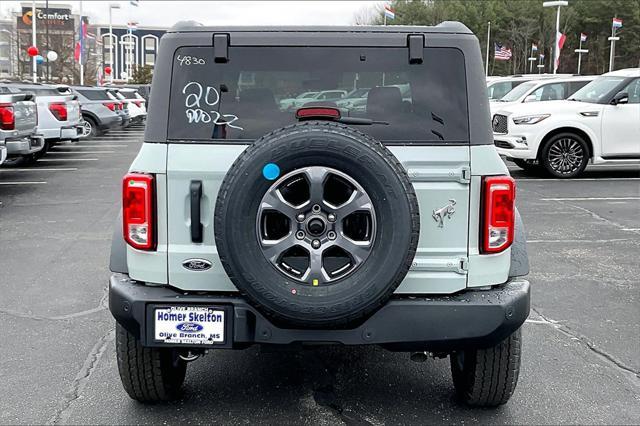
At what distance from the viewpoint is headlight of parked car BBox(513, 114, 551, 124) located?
13.1 m

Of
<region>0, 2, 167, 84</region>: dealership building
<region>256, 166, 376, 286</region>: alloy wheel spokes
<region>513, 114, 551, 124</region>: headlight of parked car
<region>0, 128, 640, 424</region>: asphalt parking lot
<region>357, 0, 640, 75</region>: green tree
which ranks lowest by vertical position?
<region>0, 128, 640, 424</region>: asphalt parking lot

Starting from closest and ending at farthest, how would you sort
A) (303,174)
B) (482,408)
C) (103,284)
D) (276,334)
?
(303,174), (276,334), (482,408), (103,284)

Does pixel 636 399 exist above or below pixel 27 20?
below

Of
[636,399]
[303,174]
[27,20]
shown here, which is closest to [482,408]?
[636,399]

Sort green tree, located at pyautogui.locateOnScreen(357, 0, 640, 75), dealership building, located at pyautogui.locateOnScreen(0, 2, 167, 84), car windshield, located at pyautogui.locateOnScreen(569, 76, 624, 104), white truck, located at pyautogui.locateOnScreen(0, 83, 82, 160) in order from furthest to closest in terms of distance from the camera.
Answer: green tree, located at pyautogui.locateOnScreen(357, 0, 640, 75), dealership building, located at pyautogui.locateOnScreen(0, 2, 167, 84), white truck, located at pyautogui.locateOnScreen(0, 83, 82, 160), car windshield, located at pyautogui.locateOnScreen(569, 76, 624, 104)

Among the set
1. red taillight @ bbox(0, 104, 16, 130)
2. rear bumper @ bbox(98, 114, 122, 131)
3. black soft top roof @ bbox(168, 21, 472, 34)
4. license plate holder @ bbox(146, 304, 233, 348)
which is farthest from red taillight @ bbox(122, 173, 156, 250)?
rear bumper @ bbox(98, 114, 122, 131)

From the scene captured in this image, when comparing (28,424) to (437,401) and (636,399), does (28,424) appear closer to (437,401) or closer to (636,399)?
(437,401)

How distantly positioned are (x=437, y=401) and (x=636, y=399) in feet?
3.54

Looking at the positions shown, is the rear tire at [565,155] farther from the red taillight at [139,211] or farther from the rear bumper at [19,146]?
the red taillight at [139,211]

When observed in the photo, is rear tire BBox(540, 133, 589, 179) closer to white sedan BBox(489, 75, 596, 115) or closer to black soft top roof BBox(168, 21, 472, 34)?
white sedan BBox(489, 75, 596, 115)

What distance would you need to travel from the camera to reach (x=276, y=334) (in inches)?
132

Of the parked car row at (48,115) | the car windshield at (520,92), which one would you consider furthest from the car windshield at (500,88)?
the parked car row at (48,115)

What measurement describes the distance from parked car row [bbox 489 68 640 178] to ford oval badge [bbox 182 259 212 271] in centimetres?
1060

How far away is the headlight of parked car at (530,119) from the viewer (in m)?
13.1
